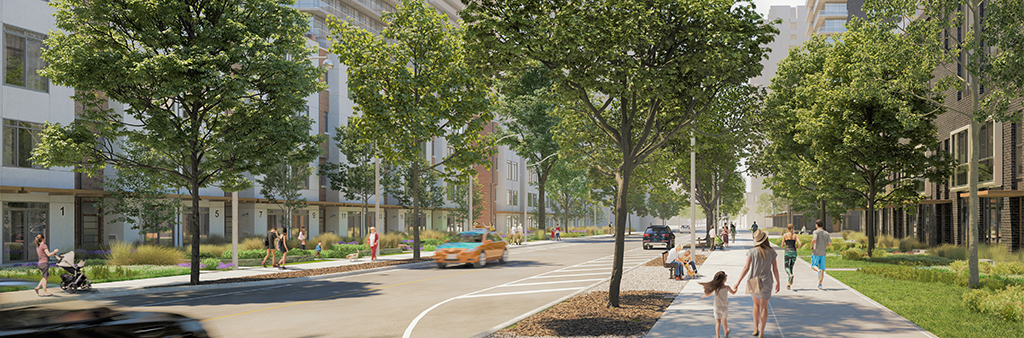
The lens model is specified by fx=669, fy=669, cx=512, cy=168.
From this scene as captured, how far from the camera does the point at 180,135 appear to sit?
18.0 m

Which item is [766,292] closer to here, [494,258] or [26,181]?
[494,258]

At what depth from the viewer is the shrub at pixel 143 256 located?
24.1 meters

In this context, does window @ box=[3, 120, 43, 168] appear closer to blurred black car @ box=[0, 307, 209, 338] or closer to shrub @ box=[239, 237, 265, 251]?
shrub @ box=[239, 237, 265, 251]

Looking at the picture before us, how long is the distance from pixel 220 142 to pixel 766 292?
1494 cm

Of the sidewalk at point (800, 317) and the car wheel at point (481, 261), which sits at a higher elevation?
the sidewalk at point (800, 317)

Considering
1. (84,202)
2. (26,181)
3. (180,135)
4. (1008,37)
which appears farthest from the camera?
(84,202)

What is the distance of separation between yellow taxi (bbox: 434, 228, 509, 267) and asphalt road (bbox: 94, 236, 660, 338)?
2.82 meters

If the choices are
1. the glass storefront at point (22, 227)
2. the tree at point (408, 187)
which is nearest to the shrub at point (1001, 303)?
the glass storefront at point (22, 227)

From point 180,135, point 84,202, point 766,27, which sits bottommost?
point 84,202

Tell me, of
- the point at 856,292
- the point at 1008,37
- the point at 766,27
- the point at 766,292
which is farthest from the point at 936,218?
the point at 766,292

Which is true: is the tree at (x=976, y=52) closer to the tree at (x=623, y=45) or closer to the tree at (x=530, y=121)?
the tree at (x=623, y=45)

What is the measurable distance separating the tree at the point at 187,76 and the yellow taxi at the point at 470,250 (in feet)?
25.6

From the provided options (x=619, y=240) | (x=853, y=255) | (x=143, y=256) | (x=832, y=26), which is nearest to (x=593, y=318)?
(x=619, y=240)

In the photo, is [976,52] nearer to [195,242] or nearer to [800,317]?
[800,317]
